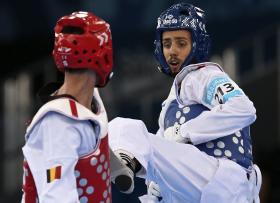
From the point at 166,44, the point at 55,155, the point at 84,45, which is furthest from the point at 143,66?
the point at 55,155

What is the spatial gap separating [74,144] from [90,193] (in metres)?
0.37

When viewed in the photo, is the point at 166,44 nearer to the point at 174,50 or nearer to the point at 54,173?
the point at 174,50

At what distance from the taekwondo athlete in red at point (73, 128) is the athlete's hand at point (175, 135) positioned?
137cm

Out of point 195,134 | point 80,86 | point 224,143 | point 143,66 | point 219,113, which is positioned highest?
point 80,86

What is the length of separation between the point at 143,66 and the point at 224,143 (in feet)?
18.5

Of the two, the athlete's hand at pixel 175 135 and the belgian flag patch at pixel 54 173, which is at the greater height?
the belgian flag patch at pixel 54 173

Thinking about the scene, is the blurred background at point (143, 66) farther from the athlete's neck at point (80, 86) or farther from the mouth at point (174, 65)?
the athlete's neck at point (80, 86)

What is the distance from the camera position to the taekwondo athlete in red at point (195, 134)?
6035mm

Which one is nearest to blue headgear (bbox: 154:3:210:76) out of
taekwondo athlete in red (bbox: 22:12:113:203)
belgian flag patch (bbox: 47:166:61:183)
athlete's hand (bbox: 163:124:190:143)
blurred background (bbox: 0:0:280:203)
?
athlete's hand (bbox: 163:124:190:143)

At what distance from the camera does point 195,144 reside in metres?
6.31

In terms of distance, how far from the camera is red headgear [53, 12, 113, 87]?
4.80 m

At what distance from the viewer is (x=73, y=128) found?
4637 mm

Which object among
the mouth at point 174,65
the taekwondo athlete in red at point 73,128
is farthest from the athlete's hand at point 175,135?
the taekwondo athlete in red at point 73,128

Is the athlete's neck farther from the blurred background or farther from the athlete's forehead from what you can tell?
the blurred background
